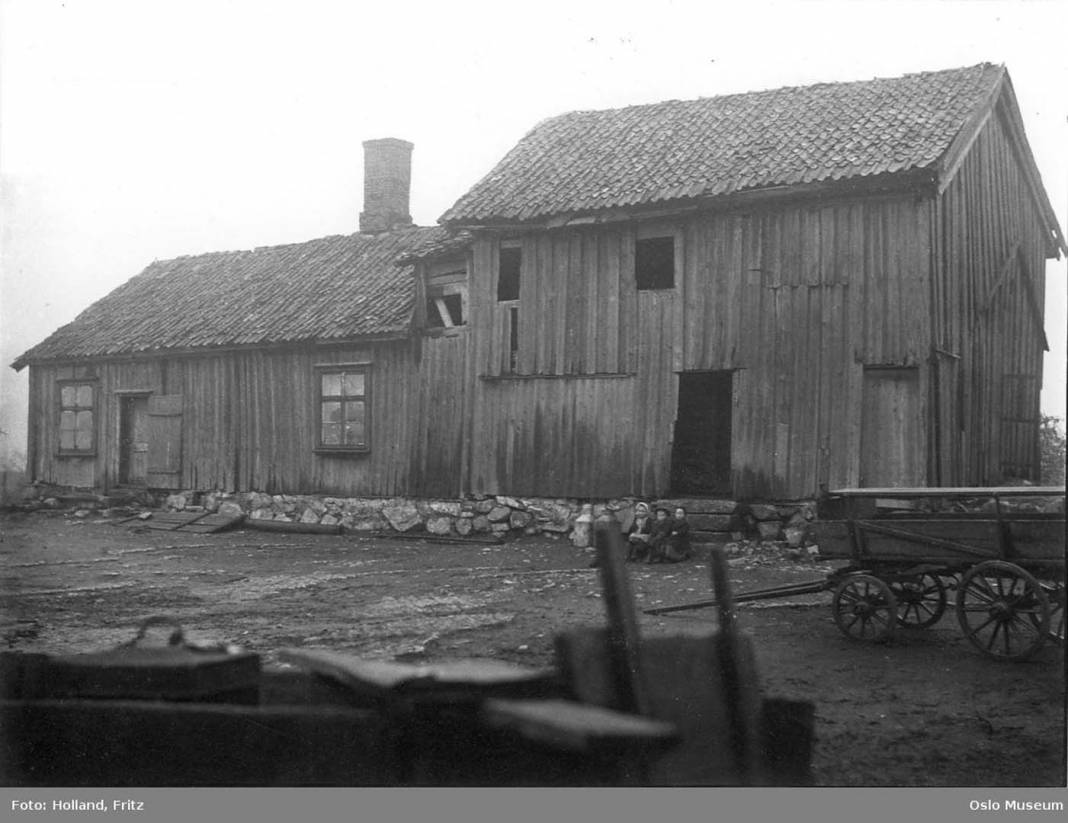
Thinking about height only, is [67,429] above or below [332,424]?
below

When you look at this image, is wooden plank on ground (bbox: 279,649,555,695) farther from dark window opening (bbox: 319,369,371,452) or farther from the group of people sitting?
dark window opening (bbox: 319,369,371,452)

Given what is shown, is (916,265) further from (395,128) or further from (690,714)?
(690,714)

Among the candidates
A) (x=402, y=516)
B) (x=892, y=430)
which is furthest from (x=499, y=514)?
(x=892, y=430)

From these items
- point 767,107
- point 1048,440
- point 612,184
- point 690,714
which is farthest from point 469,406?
point 690,714

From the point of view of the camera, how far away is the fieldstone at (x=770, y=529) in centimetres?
1352

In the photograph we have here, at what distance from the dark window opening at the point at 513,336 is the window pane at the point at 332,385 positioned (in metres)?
3.78

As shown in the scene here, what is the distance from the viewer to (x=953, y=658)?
7.64 m

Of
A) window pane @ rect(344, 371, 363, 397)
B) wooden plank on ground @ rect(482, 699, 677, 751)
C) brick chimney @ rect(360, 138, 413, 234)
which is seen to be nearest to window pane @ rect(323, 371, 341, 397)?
window pane @ rect(344, 371, 363, 397)

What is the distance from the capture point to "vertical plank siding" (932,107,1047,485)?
533 inches

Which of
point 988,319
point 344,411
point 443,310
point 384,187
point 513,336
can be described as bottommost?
point 344,411

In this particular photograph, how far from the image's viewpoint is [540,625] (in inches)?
340

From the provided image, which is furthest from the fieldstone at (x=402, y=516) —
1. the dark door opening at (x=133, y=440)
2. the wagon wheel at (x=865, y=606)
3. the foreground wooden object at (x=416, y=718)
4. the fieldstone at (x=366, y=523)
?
the foreground wooden object at (x=416, y=718)

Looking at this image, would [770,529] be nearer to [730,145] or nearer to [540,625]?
[730,145]

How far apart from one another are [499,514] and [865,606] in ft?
26.6
